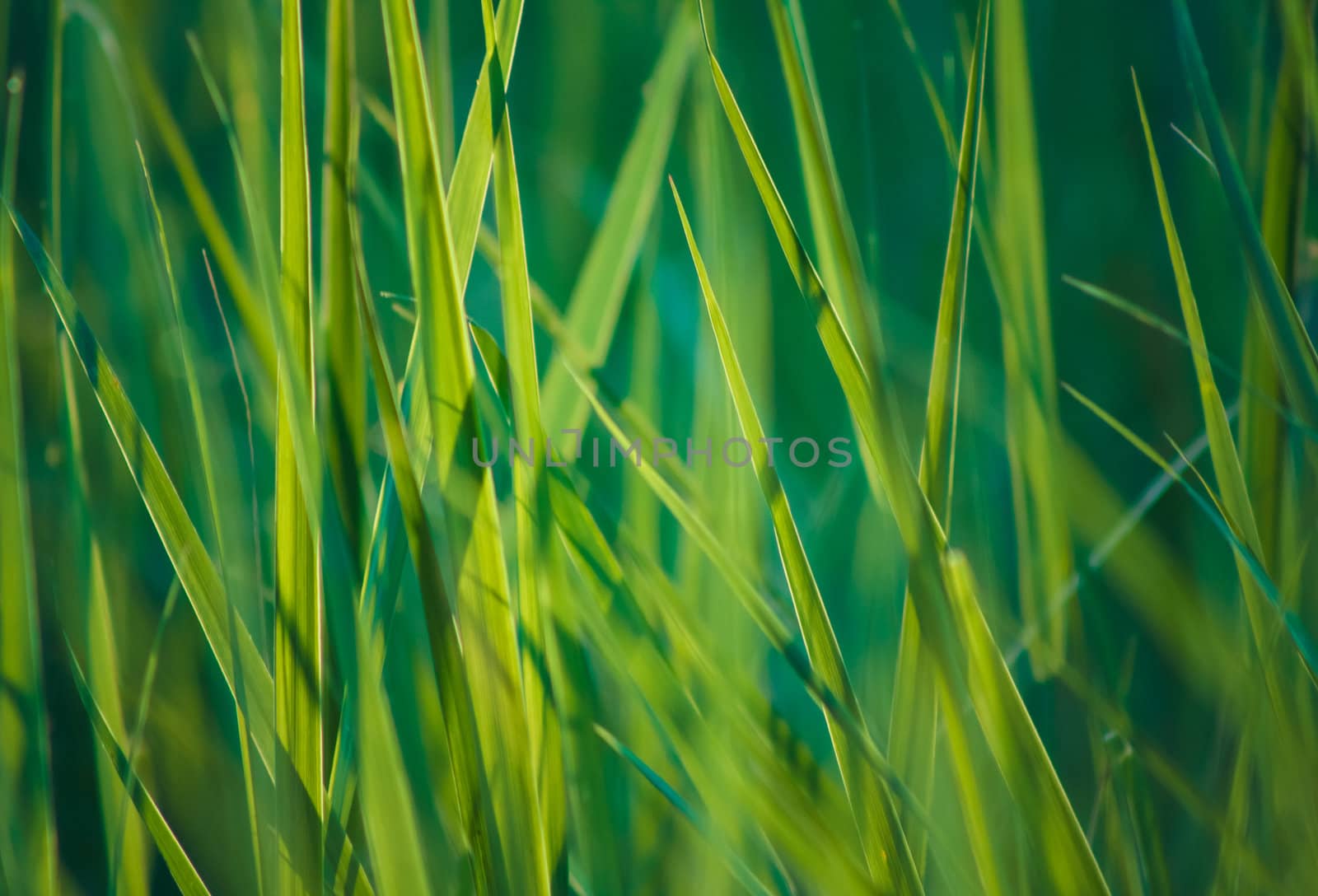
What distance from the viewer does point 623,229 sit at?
0.92 feet

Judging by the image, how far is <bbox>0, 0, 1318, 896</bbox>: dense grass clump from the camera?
188 mm

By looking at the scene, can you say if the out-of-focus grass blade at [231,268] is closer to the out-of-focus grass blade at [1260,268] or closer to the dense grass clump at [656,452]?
the dense grass clump at [656,452]

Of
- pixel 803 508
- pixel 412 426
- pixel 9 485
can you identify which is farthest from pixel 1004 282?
pixel 9 485

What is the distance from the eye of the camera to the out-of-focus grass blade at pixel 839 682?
0.63 ft

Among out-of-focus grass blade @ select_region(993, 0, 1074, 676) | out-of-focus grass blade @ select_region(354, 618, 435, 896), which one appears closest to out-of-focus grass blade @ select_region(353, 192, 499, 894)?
out-of-focus grass blade @ select_region(354, 618, 435, 896)

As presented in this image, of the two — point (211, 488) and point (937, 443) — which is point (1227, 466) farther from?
point (211, 488)

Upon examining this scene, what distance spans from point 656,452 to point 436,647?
9cm

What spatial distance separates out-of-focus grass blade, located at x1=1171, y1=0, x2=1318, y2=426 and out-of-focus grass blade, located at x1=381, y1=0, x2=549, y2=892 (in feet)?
Answer: 0.69

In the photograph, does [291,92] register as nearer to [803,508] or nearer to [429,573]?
[429,573]

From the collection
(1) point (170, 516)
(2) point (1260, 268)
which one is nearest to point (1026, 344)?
(2) point (1260, 268)

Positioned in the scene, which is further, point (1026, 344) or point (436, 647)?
point (1026, 344)

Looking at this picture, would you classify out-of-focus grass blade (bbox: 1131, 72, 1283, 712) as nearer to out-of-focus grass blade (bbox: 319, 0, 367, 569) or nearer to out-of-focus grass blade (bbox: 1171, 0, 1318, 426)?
out-of-focus grass blade (bbox: 1171, 0, 1318, 426)

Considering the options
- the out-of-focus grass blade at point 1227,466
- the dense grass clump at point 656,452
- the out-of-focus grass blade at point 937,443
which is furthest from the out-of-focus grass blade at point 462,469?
the out-of-focus grass blade at point 1227,466

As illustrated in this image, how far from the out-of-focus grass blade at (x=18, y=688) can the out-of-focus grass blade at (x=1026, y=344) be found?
0.36 metres
